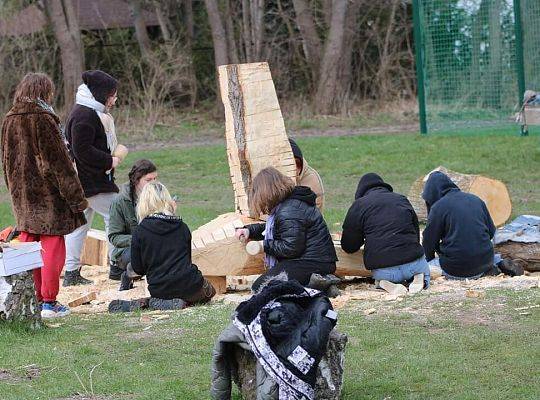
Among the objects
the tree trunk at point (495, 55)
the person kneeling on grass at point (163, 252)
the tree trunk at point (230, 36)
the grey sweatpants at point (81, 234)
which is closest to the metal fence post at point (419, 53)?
the tree trunk at point (495, 55)

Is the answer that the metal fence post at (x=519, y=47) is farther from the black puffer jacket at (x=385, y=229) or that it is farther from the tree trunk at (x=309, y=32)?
the black puffer jacket at (x=385, y=229)

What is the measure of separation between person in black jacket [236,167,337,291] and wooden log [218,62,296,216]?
1.04m

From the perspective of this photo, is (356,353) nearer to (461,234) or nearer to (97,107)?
(461,234)

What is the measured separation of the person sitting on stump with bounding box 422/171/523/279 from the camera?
29.8 feet

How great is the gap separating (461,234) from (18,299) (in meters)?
3.78

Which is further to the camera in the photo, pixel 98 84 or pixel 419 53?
pixel 419 53

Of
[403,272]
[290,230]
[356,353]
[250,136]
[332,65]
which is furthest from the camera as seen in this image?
[332,65]

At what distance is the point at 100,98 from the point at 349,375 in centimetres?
447

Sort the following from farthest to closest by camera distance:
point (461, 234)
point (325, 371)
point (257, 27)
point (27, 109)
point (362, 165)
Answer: point (257, 27) → point (362, 165) → point (461, 234) → point (27, 109) → point (325, 371)

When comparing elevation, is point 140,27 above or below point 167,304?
above

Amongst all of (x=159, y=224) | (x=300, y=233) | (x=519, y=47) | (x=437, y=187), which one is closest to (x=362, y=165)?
(x=519, y=47)

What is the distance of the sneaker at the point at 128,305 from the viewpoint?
27.2ft

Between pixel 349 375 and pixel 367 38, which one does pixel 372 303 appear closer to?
pixel 349 375

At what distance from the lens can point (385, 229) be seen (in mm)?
8680
